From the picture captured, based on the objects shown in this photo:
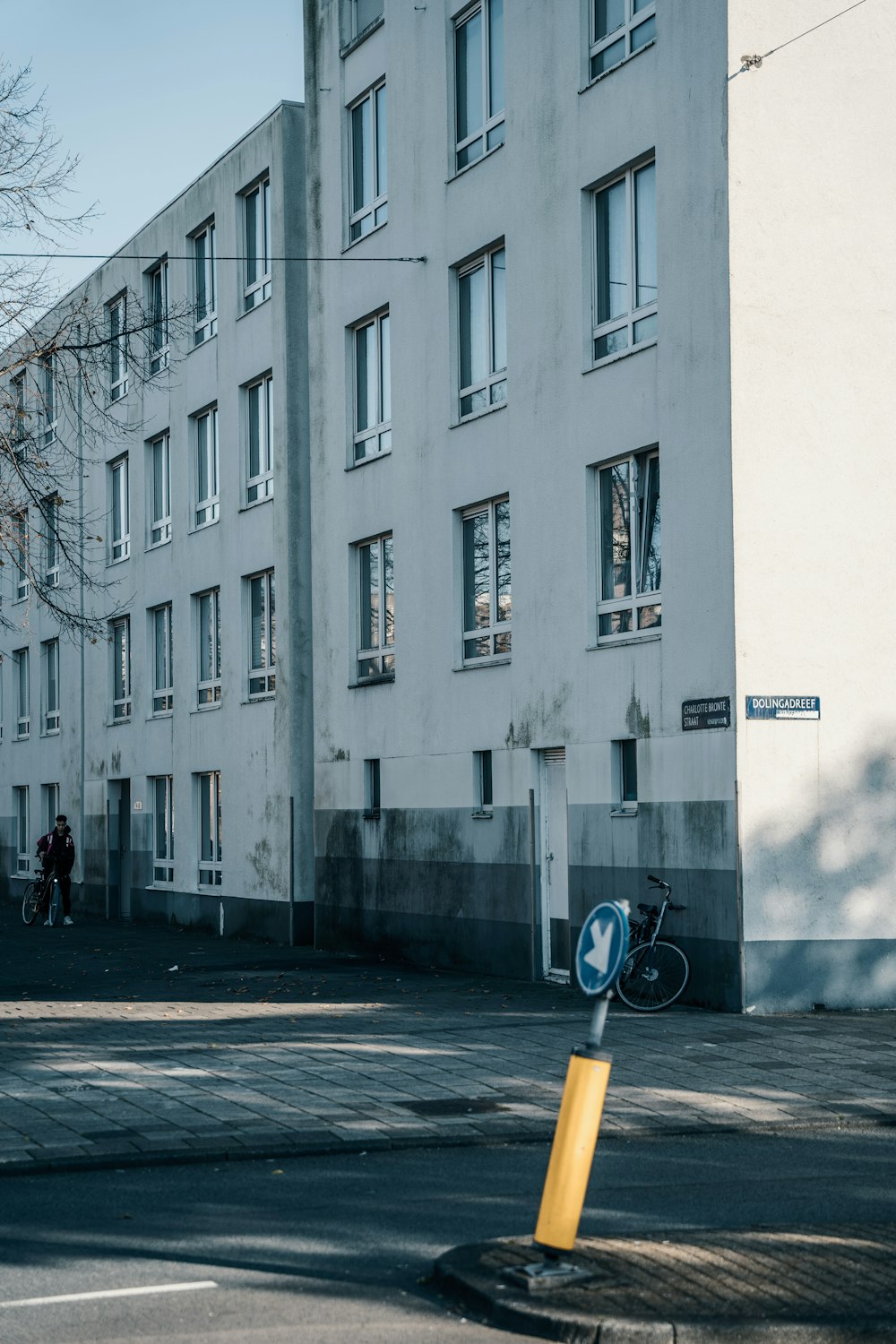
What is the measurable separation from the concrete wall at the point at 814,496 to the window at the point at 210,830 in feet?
49.6

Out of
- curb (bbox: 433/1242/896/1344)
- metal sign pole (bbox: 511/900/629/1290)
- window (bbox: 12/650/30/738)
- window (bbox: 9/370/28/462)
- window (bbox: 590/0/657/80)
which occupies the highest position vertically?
window (bbox: 590/0/657/80)

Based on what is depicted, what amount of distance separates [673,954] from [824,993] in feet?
4.42

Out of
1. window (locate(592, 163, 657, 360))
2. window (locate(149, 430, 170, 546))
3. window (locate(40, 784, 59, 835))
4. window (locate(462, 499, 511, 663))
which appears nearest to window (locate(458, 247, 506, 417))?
window (locate(462, 499, 511, 663))

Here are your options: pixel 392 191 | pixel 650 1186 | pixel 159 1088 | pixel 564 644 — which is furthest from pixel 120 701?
pixel 650 1186

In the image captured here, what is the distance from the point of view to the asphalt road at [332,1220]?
20.0ft

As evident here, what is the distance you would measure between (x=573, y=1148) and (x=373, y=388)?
712 inches

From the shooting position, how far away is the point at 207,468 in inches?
1196

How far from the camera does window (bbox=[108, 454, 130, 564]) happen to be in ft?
113

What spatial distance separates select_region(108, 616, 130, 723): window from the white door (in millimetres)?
16538

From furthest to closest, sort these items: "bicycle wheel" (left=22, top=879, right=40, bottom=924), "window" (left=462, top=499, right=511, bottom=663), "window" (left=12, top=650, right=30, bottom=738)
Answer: "window" (left=12, top=650, right=30, bottom=738)
"bicycle wheel" (left=22, top=879, right=40, bottom=924)
"window" (left=462, top=499, right=511, bottom=663)

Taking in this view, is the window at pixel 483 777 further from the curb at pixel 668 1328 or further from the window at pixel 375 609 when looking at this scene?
the curb at pixel 668 1328

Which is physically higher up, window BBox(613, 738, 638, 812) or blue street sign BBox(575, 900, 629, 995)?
window BBox(613, 738, 638, 812)

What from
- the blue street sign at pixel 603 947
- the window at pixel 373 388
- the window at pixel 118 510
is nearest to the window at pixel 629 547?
the window at pixel 373 388

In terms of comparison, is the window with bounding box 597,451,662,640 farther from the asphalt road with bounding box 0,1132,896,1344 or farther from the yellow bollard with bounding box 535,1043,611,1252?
the yellow bollard with bounding box 535,1043,611,1252
